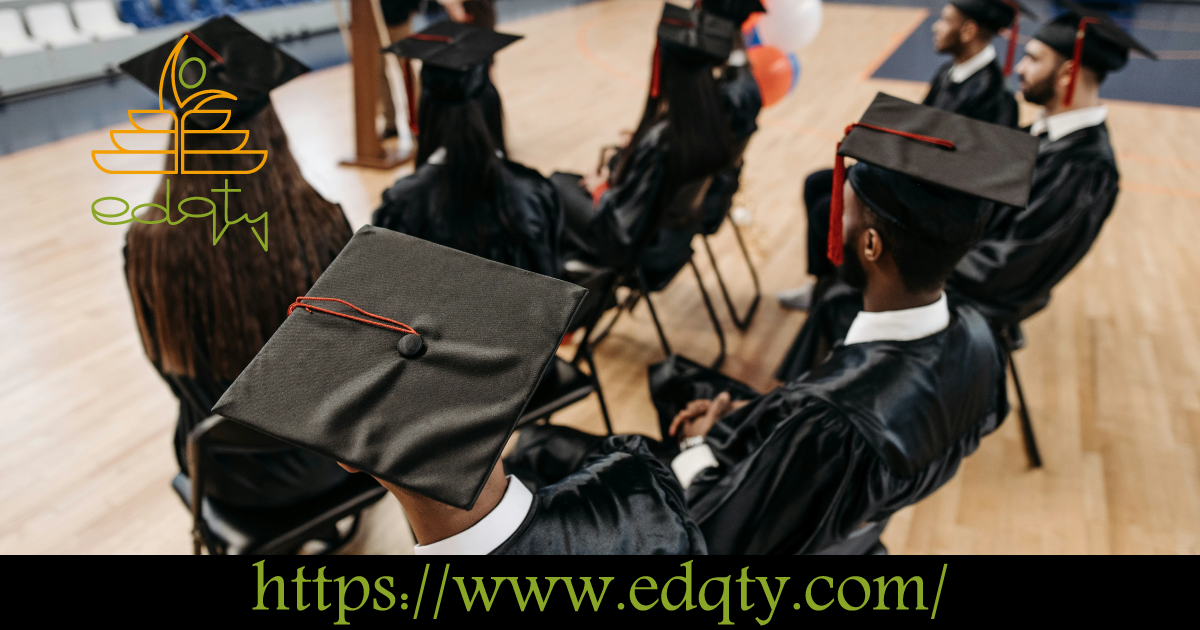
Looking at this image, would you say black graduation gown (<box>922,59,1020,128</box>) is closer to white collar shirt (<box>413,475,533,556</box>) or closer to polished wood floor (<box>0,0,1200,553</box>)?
polished wood floor (<box>0,0,1200,553</box>)

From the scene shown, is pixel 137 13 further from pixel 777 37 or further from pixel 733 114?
pixel 733 114

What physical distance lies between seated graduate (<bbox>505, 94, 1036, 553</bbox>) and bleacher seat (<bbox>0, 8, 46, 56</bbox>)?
7.52 m

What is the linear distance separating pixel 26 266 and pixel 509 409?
376cm

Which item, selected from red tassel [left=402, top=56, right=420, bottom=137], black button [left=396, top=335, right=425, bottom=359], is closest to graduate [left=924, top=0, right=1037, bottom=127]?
red tassel [left=402, top=56, right=420, bottom=137]

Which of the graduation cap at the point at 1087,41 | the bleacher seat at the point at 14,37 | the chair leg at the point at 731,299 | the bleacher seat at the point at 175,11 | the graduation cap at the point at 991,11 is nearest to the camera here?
the graduation cap at the point at 1087,41

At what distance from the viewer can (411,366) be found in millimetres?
784

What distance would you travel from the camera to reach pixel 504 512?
854 mm

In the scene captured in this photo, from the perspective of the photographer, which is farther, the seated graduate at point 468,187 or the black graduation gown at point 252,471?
the seated graduate at point 468,187

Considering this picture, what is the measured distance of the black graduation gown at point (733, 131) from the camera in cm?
270

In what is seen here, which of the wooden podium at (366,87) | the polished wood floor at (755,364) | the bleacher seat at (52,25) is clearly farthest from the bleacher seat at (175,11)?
the wooden podium at (366,87)

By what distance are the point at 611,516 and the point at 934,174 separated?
767mm

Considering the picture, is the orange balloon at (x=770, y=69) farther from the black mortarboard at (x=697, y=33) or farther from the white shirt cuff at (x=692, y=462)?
the white shirt cuff at (x=692, y=462)

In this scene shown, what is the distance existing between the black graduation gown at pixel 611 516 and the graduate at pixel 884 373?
255 millimetres

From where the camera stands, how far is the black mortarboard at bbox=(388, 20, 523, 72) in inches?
73.0
